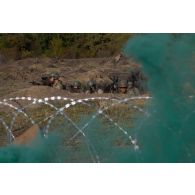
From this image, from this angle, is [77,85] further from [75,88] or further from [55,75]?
[55,75]

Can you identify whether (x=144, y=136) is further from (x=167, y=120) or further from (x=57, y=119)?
(x=57, y=119)

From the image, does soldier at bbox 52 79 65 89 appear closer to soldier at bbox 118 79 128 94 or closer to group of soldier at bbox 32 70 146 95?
group of soldier at bbox 32 70 146 95

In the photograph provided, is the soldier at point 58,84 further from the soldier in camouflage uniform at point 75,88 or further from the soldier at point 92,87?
the soldier at point 92,87

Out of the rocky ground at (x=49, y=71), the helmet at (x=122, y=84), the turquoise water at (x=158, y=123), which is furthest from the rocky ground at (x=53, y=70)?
the turquoise water at (x=158, y=123)

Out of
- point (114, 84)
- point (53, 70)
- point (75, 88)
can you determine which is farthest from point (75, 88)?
point (114, 84)
